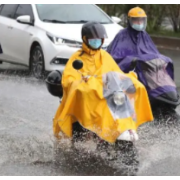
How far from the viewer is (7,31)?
504 inches

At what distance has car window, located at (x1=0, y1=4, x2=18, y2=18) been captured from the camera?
13142 mm

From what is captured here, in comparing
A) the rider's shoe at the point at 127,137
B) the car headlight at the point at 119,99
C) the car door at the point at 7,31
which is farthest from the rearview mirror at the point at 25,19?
the rider's shoe at the point at 127,137

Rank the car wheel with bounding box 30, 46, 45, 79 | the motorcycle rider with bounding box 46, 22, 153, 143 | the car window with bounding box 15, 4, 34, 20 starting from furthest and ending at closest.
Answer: the car window with bounding box 15, 4, 34, 20, the car wheel with bounding box 30, 46, 45, 79, the motorcycle rider with bounding box 46, 22, 153, 143

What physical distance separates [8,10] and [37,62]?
2.05m

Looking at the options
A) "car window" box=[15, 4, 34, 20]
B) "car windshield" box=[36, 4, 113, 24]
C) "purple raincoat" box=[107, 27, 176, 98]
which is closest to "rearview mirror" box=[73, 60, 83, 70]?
"purple raincoat" box=[107, 27, 176, 98]

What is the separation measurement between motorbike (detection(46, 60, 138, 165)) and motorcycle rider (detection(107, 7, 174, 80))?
6.80ft

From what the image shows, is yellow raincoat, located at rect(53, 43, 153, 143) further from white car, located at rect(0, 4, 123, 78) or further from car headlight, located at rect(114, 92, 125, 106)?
white car, located at rect(0, 4, 123, 78)

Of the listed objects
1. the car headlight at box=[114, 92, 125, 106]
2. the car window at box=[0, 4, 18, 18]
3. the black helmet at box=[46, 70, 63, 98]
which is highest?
the car headlight at box=[114, 92, 125, 106]

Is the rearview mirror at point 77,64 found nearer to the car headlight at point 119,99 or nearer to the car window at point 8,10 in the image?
the car headlight at point 119,99

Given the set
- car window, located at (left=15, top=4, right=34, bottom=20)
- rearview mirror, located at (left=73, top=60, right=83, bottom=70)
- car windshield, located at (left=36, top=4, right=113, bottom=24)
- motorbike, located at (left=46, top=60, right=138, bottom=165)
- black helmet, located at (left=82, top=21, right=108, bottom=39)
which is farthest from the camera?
car window, located at (left=15, top=4, right=34, bottom=20)

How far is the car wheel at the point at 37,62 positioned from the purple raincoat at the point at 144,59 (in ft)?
11.0

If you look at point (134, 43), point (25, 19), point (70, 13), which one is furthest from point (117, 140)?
point (70, 13)

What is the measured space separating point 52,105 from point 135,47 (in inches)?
64.7

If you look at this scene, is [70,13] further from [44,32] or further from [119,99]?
[119,99]
